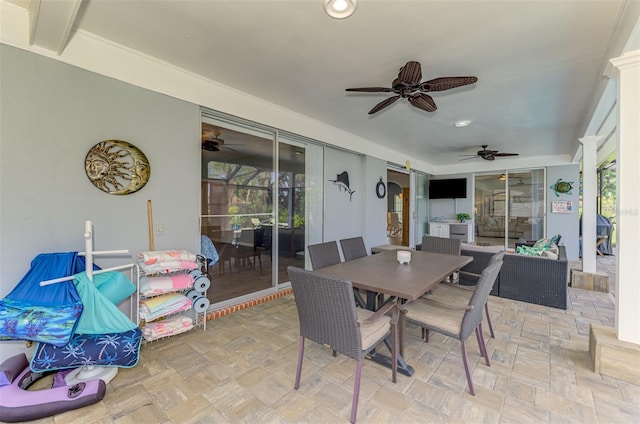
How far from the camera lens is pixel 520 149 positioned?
6.31 metres

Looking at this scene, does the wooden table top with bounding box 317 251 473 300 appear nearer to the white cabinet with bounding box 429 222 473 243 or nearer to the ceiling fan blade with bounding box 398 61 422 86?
the ceiling fan blade with bounding box 398 61 422 86

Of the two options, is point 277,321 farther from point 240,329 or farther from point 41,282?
point 41,282

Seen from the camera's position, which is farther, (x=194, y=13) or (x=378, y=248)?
(x=378, y=248)

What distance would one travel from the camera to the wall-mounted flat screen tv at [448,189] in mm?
8203

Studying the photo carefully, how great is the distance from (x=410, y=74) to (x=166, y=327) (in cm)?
311

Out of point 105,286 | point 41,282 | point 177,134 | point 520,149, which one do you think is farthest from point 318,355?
point 520,149

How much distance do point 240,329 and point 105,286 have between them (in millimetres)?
1317

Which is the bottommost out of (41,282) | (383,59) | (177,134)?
(41,282)

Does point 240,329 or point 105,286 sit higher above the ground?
point 105,286

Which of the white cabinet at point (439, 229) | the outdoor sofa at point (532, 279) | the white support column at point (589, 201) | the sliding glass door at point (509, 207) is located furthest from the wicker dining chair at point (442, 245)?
the sliding glass door at point (509, 207)

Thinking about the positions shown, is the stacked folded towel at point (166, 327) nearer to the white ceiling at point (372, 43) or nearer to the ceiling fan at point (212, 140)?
the ceiling fan at point (212, 140)

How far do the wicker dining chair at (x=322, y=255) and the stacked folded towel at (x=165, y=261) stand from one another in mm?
1172

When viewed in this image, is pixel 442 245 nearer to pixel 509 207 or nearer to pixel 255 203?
pixel 255 203

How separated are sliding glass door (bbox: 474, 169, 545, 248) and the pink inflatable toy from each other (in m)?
8.50
